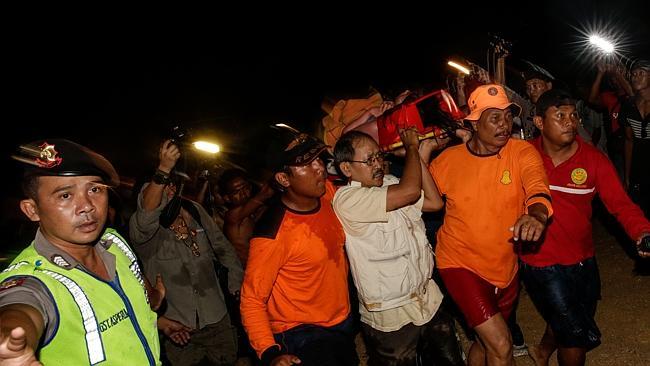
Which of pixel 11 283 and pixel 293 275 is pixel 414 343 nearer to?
pixel 293 275

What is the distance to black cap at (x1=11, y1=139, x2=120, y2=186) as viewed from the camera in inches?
84.7

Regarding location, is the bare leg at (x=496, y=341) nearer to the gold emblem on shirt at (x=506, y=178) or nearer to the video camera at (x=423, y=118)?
the gold emblem on shirt at (x=506, y=178)

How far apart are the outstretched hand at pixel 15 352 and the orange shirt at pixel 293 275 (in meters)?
1.90

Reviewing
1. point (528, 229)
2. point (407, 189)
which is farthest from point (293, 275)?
point (528, 229)

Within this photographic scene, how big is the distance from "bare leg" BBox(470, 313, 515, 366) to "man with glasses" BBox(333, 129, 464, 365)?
0.80 feet

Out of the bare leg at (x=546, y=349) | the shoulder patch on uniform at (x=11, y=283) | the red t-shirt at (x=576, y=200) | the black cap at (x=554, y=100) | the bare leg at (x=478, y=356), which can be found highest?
the black cap at (x=554, y=100)

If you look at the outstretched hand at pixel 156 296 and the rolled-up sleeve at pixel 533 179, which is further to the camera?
the rolled-up sleeve at pixel 533 179

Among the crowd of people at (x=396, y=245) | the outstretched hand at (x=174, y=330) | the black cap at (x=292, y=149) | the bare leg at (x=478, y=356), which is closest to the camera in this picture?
the crowd of people at (x=396, y=245)

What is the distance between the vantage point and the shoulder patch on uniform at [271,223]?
11.4ft

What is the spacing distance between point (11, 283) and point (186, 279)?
260 centimetres

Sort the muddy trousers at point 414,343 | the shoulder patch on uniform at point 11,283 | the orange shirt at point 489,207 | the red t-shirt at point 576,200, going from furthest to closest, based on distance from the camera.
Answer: the red t-shirt at point 576,200 → the orange shirt at point 489,207 → the muddy trousers at point 414,343 → the shoulder patch on uniform at point 11,283

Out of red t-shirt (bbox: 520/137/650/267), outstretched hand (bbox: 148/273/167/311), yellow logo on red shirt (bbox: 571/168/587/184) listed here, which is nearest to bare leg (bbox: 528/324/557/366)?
red t-shirt (bbox: 520/137/650/267)

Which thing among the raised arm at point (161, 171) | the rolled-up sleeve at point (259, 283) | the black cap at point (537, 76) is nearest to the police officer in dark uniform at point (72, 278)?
Answer: the rolled-up sleeve at point (259, 283)

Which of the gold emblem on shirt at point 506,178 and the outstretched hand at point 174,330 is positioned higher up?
the gold emblem on shirt at point 506,178
